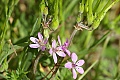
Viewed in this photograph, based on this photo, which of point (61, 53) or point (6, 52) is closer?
point (61, 53)

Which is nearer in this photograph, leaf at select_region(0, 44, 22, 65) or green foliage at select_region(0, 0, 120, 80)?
green foliage at select_region(0, 0, 120, 80)

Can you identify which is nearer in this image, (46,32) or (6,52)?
(46,32)

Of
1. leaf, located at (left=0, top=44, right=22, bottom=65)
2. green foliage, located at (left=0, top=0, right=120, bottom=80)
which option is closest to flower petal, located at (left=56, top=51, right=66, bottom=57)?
green foliage, located at (left=0, top=0, right=120, bottom=80)

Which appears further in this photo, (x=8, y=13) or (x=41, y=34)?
(x=8, y=13)

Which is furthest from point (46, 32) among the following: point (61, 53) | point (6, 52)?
point (6, 52)

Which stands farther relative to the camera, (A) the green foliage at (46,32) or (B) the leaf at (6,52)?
(B) the leaf at (6,52)

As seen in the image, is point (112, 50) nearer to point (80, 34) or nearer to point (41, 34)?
point (80, 34)

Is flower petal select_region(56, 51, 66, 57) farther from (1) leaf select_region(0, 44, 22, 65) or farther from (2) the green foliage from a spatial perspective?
(1) leaf select_region(0, 44, 22, 65)

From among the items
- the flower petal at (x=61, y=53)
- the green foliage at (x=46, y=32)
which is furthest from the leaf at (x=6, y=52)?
the flower petal at (x=61, y=53)

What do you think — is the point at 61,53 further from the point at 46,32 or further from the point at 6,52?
the point at 6,52

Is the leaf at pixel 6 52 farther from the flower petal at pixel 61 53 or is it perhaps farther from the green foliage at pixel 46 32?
the flower petal at pixel 61 53

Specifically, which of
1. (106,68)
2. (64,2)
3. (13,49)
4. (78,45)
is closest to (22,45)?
(13,49)
